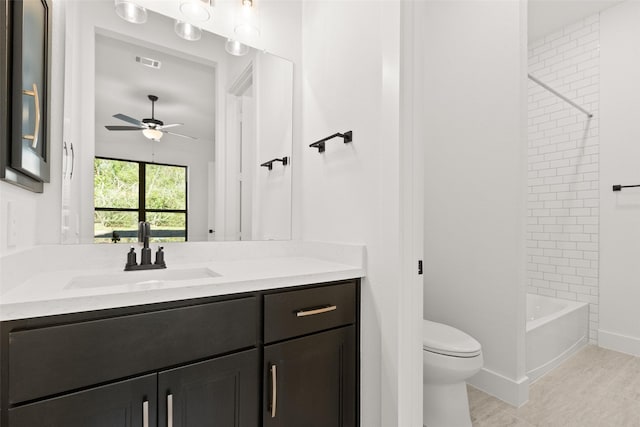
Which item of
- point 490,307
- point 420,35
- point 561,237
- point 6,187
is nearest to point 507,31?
point 420,35

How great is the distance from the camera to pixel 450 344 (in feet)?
5.27

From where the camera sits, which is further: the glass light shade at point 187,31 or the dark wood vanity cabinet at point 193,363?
the glass light shade at point 187,31

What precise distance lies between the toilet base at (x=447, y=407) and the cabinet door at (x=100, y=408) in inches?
52.9

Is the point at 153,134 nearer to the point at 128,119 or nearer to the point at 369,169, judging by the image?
the point at 128,119

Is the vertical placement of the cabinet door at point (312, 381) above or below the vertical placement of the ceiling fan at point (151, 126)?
below

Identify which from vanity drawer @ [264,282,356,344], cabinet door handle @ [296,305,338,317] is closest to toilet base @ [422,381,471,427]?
vanity drawer @ [264,282,356,344]

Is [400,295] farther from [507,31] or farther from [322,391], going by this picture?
[507,31]

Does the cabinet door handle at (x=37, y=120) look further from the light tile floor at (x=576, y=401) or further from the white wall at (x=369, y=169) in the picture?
the light tile floor at (x=576, y=401)

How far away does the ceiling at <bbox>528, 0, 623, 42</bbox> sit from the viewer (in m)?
2.73

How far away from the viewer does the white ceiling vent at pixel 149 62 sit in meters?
1.54

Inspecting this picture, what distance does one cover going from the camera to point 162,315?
3.21 feet

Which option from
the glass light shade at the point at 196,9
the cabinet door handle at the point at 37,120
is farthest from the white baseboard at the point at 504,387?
the glass light shade at the point at 196,9

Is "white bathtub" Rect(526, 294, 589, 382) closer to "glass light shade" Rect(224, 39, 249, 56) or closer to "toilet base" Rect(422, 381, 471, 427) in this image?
"toilet base" Rect(422, 381, 471, 427)

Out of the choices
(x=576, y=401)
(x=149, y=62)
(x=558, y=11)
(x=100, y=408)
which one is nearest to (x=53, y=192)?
(x=149, y=62)
